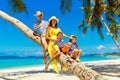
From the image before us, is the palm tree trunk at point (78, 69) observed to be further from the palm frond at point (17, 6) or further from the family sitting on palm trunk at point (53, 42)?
the palm frond at point (17, 6)

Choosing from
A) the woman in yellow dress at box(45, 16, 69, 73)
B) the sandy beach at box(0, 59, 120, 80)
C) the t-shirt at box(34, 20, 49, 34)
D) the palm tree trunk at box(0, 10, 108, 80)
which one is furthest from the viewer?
the sandy beach at box(0, 59, 120, 80)

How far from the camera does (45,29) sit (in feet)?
20.0

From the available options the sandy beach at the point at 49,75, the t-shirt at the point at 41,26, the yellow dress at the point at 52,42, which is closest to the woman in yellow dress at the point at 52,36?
the yellow dress at the point at 52,42

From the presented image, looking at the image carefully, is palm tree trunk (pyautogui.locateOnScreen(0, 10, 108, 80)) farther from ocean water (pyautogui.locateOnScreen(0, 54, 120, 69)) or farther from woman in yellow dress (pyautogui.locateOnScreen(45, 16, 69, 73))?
ocean water (pyautogui.locateOnScreen(0, 54, 120, 69))

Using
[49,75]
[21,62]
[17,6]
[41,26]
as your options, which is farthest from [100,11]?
[21,62]

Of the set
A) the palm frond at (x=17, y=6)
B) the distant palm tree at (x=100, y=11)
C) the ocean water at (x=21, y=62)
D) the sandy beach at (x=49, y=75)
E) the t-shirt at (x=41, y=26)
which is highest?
the ocean water at (x=21, y=62)

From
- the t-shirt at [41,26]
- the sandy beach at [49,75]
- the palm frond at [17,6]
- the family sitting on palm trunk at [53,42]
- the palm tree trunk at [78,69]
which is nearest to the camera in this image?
the palm tree trunk at [78,69]

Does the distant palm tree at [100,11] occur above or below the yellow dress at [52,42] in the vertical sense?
above

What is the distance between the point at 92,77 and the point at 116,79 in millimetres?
10120

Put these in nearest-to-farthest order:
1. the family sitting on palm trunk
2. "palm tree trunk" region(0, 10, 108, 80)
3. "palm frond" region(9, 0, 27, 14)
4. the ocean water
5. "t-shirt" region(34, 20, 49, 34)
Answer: "palm tree trunk" region(0, 10, 108, 80), the family sitting on palm trunk, "t-shirt" region(34, 20, 49, 34), "palm frond" region(9, 0, 27, 14), the ocean water

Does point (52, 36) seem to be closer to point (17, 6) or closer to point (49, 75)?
point (17, 6)

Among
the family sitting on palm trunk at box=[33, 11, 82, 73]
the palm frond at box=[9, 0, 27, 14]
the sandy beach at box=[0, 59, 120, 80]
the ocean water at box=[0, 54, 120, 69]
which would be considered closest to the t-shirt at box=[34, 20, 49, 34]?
the family sitting on palm trunk at box=[33, 11, 82, 73]

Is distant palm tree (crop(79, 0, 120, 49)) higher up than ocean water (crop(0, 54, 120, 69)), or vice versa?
ocean water (crop(0, 54, 120, 69))

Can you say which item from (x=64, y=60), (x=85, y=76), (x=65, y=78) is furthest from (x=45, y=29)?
(x=65, y=78)
